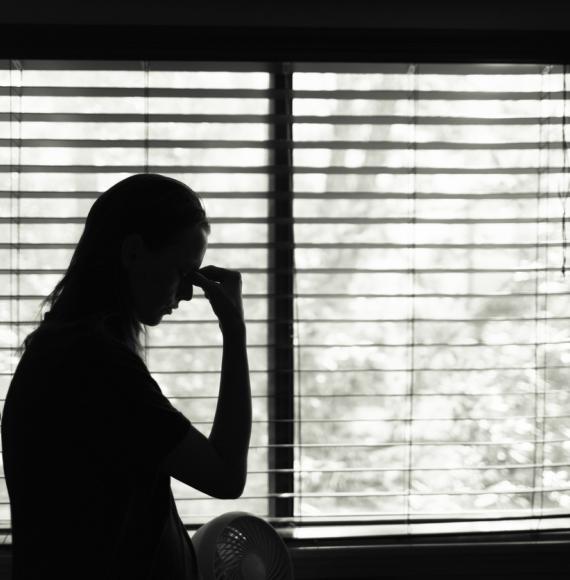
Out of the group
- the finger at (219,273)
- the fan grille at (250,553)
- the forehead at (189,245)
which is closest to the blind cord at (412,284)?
the fan grille at (250,553)

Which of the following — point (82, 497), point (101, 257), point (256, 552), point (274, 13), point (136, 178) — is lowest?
point (256, 552)

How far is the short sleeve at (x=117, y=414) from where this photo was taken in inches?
36.8

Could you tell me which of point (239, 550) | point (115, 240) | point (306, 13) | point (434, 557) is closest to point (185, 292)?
point (115, 240)

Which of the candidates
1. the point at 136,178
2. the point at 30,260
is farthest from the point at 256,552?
the point at 30,260

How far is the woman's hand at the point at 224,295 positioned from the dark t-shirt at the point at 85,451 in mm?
217

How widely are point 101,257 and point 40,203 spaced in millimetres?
804

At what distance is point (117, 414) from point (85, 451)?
2.8 inches

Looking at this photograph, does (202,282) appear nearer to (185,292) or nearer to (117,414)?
(185,292)

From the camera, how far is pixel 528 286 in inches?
71.9

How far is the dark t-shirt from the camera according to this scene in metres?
0.94

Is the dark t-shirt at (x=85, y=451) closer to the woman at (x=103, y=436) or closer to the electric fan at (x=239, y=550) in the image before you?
the woman at (x=103, y=436)

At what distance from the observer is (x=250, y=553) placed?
1.38 metres

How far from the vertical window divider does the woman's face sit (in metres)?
0.67

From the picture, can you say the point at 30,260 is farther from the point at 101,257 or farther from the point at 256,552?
the point at 256,552
